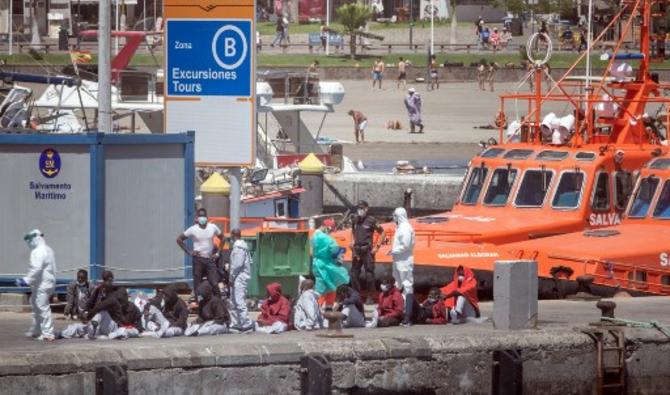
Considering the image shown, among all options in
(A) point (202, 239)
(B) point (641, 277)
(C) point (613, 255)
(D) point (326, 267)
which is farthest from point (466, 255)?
(A) point (202, 239)

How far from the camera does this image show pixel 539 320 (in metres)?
22.1

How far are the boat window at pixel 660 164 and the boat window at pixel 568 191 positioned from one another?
107cm

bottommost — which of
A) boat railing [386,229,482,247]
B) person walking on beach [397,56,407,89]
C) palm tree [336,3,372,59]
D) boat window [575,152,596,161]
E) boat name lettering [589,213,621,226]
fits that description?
boat railing [386,229,482,247]

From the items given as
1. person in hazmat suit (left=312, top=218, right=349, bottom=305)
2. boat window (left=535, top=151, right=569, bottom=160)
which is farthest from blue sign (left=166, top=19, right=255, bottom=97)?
boat window (left=535, top=151, right=569, bottom=160)

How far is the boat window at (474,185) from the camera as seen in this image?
96.3 ft

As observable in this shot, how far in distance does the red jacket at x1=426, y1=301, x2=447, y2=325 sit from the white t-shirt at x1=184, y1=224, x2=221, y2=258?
2.77 metres

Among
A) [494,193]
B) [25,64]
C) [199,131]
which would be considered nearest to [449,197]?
[494,193]

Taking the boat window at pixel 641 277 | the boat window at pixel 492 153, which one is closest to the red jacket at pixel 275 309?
the boat window at pixel 641 277

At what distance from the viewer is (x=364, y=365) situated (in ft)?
64.3

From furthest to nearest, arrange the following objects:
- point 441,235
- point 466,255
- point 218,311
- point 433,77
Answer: point 433,77, point 441,235, point 466,255, point 218,311

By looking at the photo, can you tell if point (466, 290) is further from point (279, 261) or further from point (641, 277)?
point (641, 277)

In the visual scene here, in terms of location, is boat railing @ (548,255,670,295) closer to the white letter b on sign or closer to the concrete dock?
the concrete dock

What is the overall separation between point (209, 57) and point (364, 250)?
3.50 m

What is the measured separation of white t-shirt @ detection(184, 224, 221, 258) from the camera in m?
22.7
